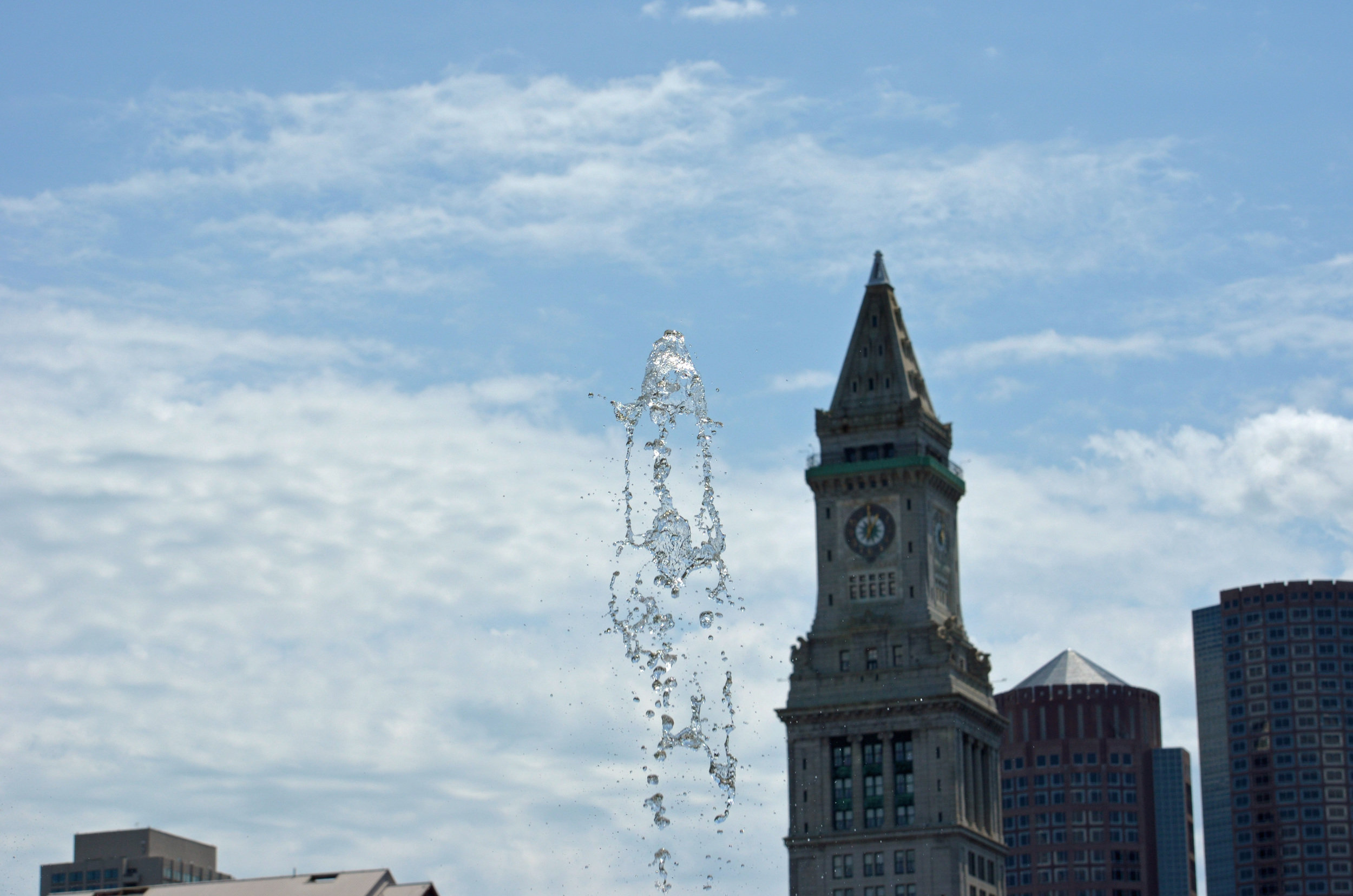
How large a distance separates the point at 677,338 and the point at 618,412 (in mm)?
6329

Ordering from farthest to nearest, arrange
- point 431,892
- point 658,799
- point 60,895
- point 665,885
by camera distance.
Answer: point 60,895
point 665,885
point 658,799
point 431,892

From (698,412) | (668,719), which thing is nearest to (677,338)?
(698,412)

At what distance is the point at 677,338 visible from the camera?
131 meters

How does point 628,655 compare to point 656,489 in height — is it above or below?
below

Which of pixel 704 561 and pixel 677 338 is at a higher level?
pixel 677 338

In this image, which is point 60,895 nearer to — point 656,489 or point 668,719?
point 668,719

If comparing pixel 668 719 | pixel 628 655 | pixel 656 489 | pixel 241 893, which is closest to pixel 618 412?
pixel 656 489

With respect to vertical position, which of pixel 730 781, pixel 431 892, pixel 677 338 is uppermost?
pixel 677 338

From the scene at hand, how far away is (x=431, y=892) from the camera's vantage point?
121500 millimetres

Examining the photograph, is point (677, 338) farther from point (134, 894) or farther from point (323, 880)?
point (134, 894)

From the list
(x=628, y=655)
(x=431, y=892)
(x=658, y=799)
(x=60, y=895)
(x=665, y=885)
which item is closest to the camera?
(x=431, y=892)

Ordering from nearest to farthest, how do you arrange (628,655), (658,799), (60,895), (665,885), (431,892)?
(431,892) < (628,655) < (658,799) < (665,885) < (60,895)

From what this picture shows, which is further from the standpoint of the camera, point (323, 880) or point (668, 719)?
point (668, 719)

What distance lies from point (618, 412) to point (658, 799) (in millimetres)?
25538
